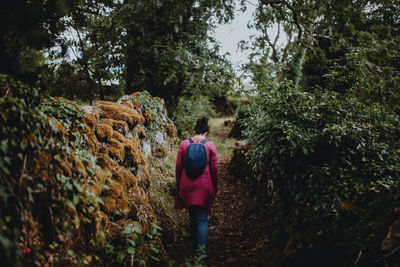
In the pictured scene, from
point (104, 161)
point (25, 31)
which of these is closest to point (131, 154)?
point (104, 161)

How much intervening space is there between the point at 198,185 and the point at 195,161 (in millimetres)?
372

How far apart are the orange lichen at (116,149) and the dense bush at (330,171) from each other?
2.39 meters

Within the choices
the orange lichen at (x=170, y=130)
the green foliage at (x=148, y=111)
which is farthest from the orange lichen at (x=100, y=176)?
the orange lichen at (x=170, y=130)

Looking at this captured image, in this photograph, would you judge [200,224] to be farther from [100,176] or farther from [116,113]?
[116,113]

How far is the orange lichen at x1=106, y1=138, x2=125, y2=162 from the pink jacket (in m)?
0.92

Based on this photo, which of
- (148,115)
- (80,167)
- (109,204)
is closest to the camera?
(80,167)

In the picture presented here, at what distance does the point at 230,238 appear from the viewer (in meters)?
4.56

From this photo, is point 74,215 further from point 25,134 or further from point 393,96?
point 393,96

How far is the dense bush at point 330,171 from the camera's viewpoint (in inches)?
98.3

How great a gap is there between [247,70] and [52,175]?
325 inches

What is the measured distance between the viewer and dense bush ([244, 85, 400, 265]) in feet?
8.20

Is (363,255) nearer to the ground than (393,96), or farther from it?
nearer to the ground

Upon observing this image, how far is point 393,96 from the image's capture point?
18.6 ft

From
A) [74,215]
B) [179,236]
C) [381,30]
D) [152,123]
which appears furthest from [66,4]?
[381,30]
